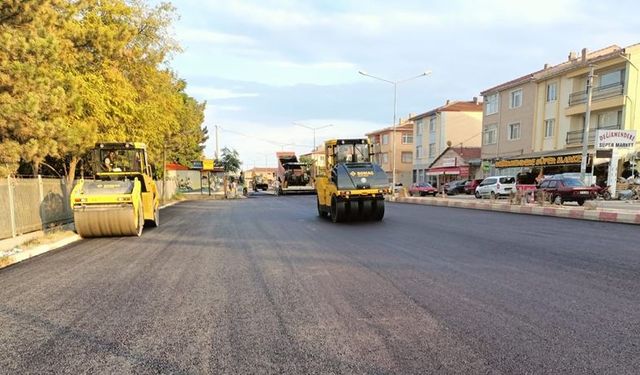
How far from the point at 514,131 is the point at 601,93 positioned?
9229mm

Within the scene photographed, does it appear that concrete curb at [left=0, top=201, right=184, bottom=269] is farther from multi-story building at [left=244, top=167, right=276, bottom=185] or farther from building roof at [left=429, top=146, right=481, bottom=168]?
multi-story building at [left=244, top=167, right=276, bottom=185]

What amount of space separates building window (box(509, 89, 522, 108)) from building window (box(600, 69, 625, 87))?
8.00 meters

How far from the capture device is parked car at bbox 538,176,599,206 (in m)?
20.5

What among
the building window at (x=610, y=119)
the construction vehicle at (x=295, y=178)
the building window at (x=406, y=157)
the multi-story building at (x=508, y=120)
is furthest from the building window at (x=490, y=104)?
the building window at (x=406, y=157)

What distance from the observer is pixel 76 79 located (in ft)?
43.7

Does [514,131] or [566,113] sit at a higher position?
[566,113]

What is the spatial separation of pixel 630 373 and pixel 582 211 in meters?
14.6

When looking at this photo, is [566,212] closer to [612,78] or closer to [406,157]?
[612,78]

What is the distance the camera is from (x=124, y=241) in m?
10.9

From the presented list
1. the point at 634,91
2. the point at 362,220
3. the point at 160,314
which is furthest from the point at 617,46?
the point at 160,314

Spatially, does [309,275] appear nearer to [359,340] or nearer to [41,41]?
[359,340]

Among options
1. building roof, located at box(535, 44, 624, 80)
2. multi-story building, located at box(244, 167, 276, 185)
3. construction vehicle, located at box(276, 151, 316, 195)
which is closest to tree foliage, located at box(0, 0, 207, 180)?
construction vehicle, located at box(276, 151, 316, 195)

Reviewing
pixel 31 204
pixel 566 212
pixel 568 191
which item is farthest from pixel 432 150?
pixel 31 204

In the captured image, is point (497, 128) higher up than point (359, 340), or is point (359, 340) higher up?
point (497, 128)
